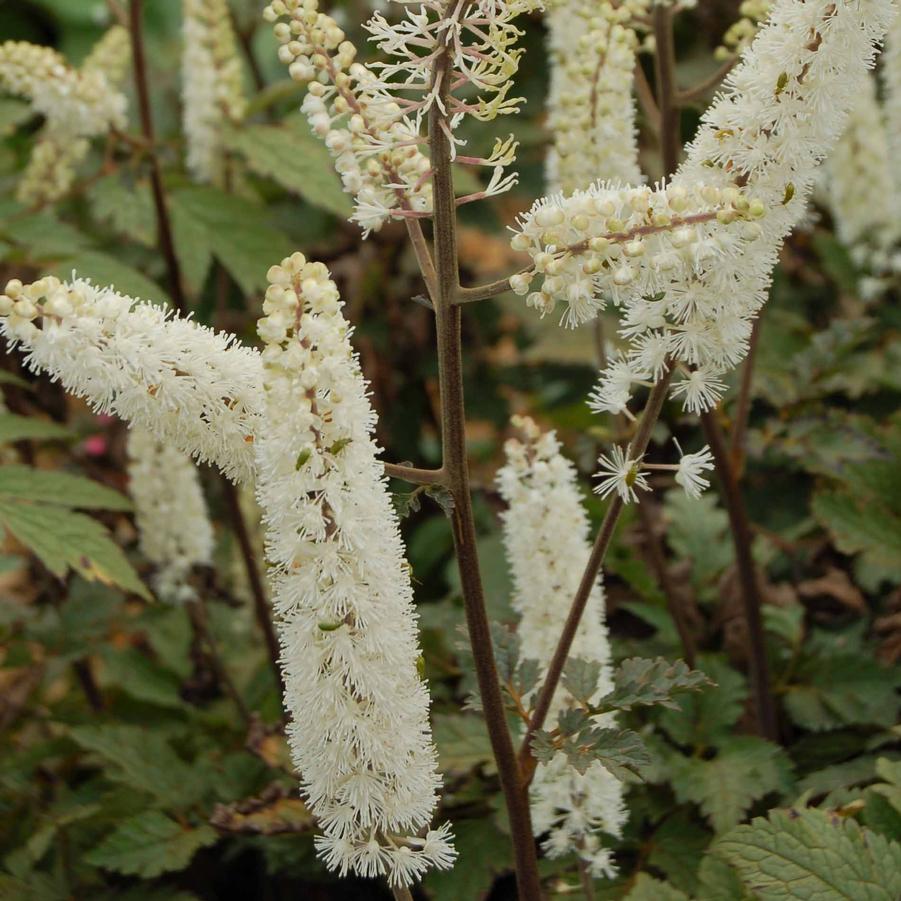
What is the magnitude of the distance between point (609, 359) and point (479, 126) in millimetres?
2872

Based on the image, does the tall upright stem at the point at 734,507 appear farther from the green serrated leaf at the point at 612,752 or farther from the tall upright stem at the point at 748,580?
the green serrated leaf at the point at 612,752

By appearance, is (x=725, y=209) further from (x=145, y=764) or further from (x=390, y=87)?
(x=145, y=764)

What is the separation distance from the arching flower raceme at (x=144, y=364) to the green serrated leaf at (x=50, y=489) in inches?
34.3

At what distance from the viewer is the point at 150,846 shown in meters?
2.31

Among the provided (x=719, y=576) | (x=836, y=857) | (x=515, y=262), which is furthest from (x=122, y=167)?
(x=515, y=262)

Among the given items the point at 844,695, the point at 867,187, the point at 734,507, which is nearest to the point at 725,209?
the point at 734,507

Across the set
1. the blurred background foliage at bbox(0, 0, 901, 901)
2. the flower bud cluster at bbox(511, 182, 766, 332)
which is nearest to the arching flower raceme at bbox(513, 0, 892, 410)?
the flower bud cluster at bbox(511, 182, 766, 332)

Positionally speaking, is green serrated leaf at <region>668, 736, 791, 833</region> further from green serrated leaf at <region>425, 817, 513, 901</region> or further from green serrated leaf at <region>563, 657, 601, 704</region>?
green serrated leaf at <region>563, 657, 601, 704</region>

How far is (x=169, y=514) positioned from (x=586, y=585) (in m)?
1.51

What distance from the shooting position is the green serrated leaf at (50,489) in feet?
7.53

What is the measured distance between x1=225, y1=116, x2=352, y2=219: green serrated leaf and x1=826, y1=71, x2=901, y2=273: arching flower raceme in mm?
1568

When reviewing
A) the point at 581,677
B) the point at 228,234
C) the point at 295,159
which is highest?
the point at 295,159

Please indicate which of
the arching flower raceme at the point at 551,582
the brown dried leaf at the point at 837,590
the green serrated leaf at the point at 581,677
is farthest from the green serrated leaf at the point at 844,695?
the green serrated leaf at the point at 581,677

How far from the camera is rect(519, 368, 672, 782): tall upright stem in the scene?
163 cm
